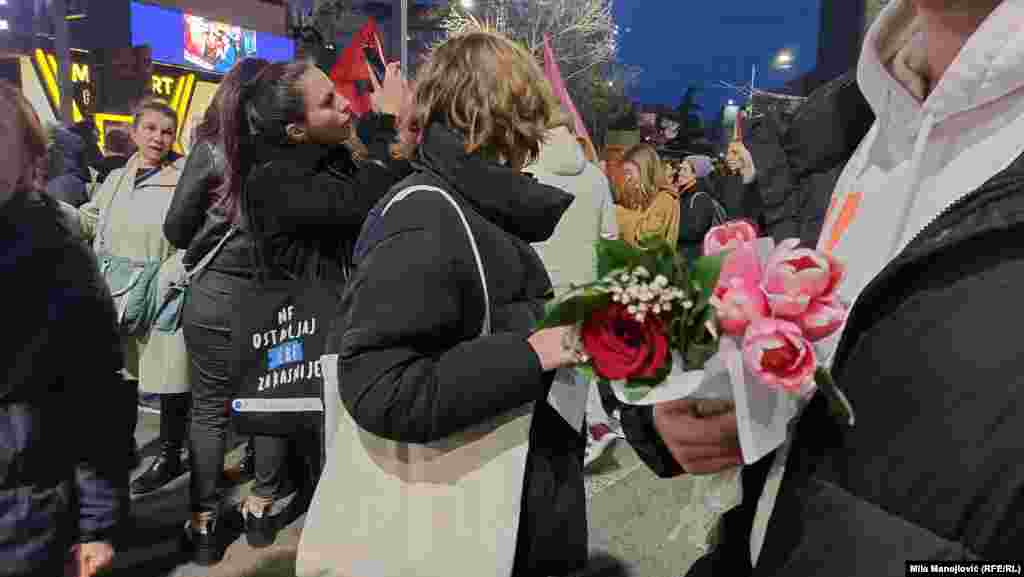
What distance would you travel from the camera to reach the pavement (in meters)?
3.28

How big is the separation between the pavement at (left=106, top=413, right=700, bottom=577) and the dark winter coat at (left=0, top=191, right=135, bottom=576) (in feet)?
5.60

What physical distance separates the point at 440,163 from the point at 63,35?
4838 millimetres

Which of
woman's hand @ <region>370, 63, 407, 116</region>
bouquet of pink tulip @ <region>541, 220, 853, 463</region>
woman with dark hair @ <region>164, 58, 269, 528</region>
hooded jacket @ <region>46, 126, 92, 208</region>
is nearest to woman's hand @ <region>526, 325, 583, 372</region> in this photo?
bouquet of pink tulip @ <region>541, 220, 853, 463</region>

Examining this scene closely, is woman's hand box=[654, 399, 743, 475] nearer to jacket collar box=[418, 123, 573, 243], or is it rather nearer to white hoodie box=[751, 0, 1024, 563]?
white hoodie box=[751, 0, 1024, 563]

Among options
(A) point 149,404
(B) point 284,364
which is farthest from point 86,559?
(A) point 149,404

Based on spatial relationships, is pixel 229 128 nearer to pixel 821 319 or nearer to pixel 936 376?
pixel 821 319

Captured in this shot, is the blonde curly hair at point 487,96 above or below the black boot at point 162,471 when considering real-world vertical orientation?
above

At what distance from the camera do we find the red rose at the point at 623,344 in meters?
0.93

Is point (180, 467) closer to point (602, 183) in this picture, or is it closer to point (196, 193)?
point (196, 193)

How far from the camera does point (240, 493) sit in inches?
161

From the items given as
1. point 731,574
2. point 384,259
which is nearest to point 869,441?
point 731,574

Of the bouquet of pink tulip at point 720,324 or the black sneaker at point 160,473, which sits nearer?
the bouquet of pink tulip at point 720,324

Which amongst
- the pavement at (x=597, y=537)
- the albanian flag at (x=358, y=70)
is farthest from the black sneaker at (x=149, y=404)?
the albanian flag at (x=358, y=70)

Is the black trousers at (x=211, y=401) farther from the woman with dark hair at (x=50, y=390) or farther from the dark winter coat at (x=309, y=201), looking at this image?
the woman with dark hair at (x=50, y=390)
